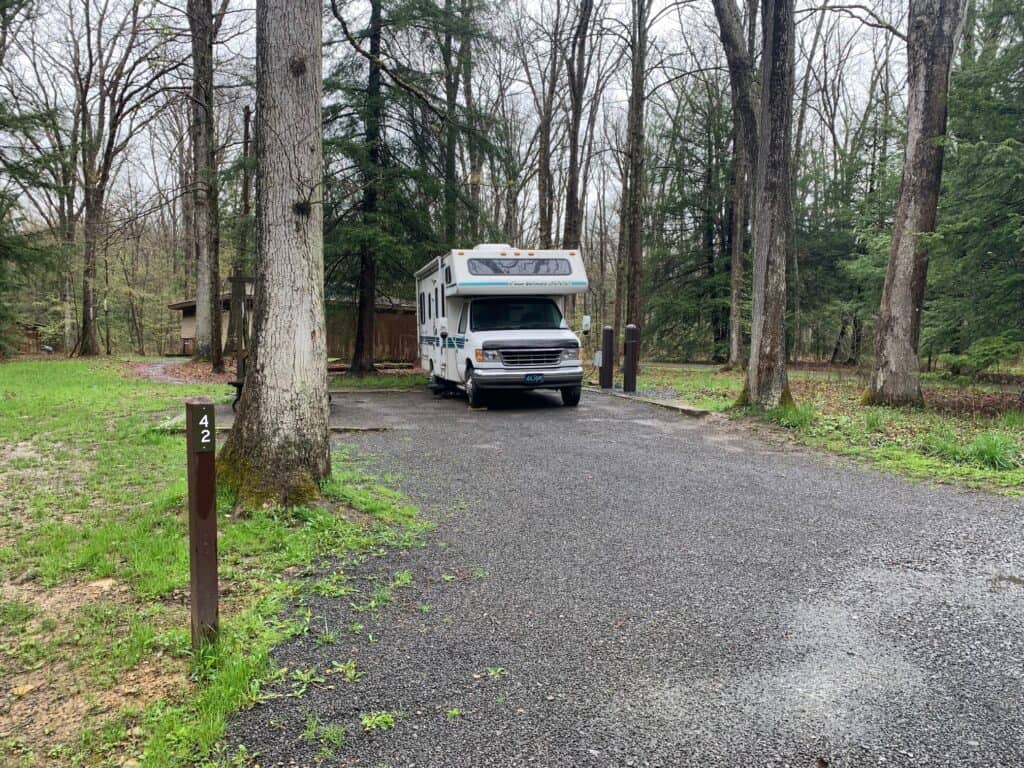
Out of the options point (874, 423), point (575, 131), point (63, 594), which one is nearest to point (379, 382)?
point (575, 131)

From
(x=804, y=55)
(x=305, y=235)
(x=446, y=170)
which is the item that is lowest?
(x=305, y=235)

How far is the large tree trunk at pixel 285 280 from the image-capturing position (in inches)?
189

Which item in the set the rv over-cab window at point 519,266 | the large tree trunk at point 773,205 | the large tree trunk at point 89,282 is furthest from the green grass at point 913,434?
the large tree trunk at point 89,282

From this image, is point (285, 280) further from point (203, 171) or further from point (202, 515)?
point (203, 171)

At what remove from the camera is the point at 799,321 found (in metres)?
24.0

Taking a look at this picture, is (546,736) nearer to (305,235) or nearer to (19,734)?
(19,734)

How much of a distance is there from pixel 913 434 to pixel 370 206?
1308 cm

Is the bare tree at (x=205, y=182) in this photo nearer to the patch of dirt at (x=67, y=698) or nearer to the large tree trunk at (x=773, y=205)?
the large tree trunk at (x=773, y=205)

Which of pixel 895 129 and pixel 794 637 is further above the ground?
pixel 895 129

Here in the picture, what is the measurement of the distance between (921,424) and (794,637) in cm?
737

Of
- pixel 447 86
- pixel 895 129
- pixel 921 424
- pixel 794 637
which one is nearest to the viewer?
pixel 794 637

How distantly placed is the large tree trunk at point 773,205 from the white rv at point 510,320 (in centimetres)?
315

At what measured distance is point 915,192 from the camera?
1018 cm

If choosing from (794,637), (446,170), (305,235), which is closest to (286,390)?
(305,235)
